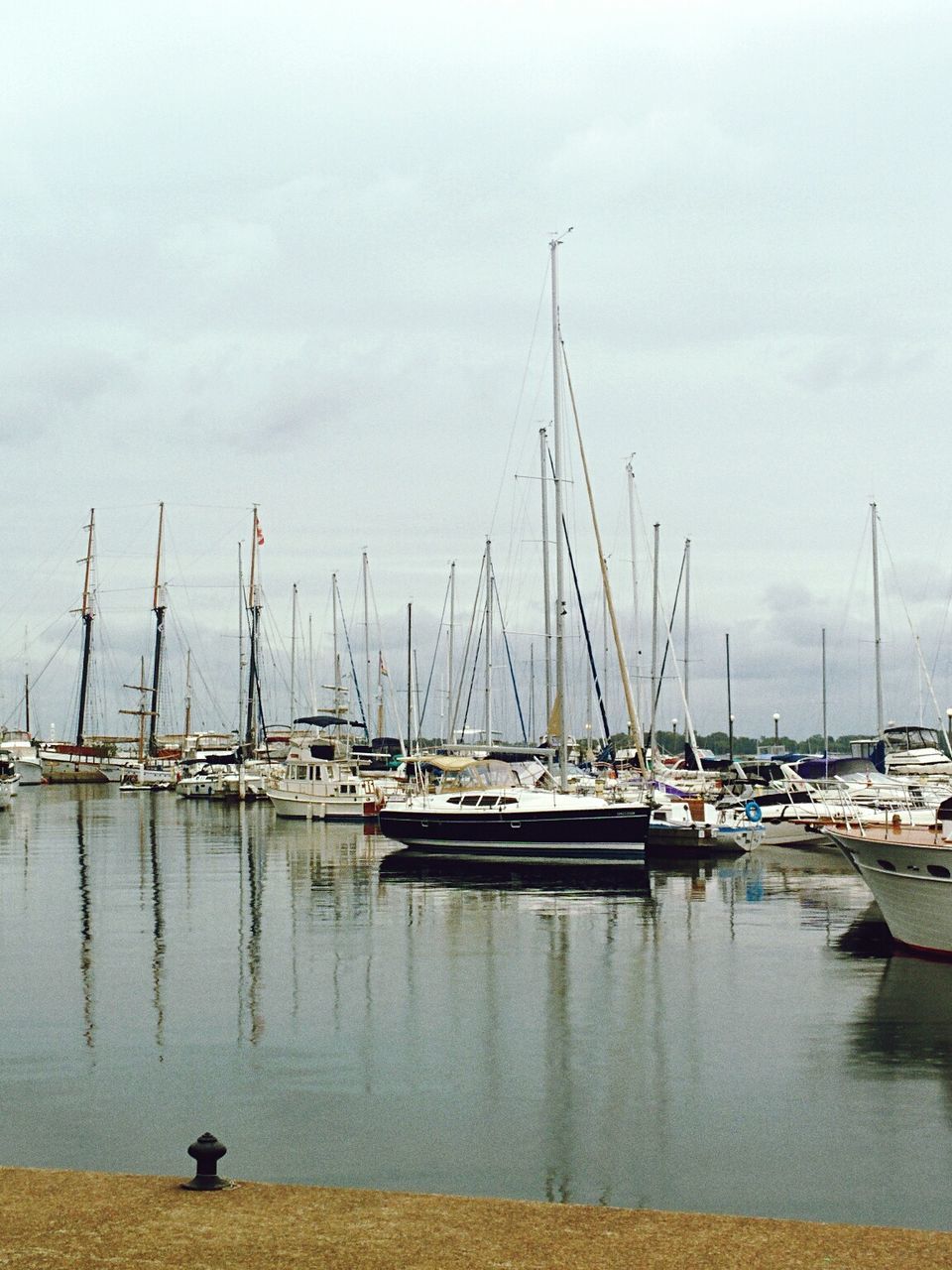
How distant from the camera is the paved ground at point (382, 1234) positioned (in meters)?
8.74

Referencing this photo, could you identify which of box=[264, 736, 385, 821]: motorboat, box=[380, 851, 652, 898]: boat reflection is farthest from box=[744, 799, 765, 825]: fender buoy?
box=[264, 736, 385, 821]: motorboat

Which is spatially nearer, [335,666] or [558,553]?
[558,553]

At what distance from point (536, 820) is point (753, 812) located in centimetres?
1197

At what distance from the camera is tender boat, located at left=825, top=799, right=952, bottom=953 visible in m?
26.1

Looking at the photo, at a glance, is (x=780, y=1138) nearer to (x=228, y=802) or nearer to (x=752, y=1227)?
(x=752, y=1227)

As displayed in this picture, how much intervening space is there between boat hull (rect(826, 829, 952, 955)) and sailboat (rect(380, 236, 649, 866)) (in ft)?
56.7

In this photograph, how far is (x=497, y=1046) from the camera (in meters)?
19.9

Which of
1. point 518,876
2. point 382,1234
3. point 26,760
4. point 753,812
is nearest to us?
point 382,1234

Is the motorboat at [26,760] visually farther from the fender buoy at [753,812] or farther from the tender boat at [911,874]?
the tender boat at [911,874]

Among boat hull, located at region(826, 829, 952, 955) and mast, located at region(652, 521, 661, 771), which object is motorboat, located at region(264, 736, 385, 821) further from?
boat hull, located at region(826, 829, 952, 955)

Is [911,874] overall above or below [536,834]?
above

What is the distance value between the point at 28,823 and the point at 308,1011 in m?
57.7

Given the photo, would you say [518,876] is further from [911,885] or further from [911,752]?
[911,752]

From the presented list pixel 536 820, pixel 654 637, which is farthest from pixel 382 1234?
pixel 654 637
